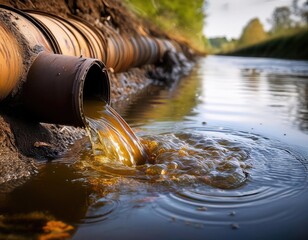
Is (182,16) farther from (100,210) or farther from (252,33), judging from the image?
(252,33)

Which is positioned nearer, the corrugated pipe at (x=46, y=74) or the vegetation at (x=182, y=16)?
Answer: the corrugated pipe at (x=46, y=74)

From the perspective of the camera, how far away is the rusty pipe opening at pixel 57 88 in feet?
8.05

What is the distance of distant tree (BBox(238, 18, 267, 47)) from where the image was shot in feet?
204

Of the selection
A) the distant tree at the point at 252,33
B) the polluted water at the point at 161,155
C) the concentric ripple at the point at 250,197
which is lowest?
the concentric ripple at the point at 250,197

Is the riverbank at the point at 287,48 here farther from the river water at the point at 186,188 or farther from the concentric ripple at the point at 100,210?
the concentric ripple at the point at 100,210

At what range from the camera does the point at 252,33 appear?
6334 centimetres

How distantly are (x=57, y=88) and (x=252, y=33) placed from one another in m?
65.3

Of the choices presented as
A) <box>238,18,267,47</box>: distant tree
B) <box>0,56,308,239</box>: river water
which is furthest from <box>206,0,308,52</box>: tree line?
<box>0,56,308,239</box>: river water

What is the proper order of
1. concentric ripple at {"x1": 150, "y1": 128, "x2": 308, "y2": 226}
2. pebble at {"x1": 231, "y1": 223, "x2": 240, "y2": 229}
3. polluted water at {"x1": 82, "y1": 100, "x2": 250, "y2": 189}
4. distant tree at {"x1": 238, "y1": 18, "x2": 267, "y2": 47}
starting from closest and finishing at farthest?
pebble at {"x1": 231, "y1": 223, "x2": 240, "y2": 229} → concentric ripple at {"x1": 150, "y1": 128, "x2": 308, "y2": 226} → polluted water at {"x1": 82, "y1": 100, "x2": 250, "y2": 189} → distant tree at {"x1": 238, "y1": 18, "x2": 267, "y2": 47}

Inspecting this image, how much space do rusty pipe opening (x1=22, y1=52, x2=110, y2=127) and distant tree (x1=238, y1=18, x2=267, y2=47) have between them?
6201 centimetres

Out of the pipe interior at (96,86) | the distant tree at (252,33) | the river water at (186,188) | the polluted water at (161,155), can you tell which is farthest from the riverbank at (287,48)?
the pipe interior at (96,86)

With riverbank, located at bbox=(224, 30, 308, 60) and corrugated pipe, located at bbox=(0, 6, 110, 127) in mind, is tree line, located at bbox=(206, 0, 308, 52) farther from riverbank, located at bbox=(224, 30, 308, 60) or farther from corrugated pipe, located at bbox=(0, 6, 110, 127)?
corrugated pipe, located at bbox=(0, 6, 110, 127)

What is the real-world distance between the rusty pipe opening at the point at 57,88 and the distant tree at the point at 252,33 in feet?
203

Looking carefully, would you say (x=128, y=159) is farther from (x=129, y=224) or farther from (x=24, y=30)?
(x=24, y=30)
